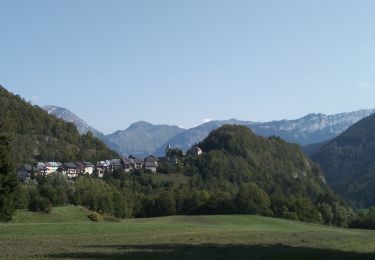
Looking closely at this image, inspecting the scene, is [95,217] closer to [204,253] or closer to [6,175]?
[6,175]

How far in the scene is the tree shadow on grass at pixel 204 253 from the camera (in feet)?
120

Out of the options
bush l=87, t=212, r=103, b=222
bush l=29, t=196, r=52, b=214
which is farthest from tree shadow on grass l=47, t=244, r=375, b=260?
bush l=87, t=212, r=103, b=222

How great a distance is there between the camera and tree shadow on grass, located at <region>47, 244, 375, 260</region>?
120ft

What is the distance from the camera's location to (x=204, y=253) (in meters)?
39.7

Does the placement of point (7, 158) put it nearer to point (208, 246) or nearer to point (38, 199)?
point (208, 246)

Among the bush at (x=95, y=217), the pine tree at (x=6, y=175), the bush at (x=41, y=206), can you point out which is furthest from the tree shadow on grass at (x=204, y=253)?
the bush at (x=95, y=217)

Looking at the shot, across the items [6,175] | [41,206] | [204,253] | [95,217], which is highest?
[6,175]

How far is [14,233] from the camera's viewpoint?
6031 centimetres

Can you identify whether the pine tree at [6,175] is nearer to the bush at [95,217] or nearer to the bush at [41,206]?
the bush at [41,206]

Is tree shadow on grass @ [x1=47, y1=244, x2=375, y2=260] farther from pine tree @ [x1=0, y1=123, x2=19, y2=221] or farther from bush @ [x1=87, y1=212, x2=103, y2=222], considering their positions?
bush @ [x1=87, y1=212, x2=103, y2=222]

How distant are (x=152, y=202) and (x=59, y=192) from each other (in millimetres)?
37974

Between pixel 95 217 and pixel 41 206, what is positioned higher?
pixel 41 206

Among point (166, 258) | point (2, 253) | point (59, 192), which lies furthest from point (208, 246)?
point (59, 192)

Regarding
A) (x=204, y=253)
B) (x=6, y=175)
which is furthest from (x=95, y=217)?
(x=204, y=253)
